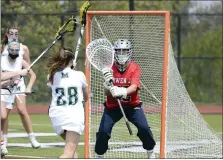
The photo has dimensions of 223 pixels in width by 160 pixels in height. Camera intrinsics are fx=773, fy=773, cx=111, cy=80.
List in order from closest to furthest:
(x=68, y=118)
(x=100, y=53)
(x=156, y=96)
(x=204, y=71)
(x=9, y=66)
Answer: (x=68, y=118) < (x=100, y=53) < (x=156, y=96) < (x=9, y=66) < (x=204, y=71)

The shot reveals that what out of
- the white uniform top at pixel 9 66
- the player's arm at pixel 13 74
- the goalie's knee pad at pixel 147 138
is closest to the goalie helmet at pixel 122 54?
the goalie's knee pad at pixel 147 138

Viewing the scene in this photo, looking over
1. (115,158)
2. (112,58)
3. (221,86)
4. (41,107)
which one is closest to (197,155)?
(115,158)

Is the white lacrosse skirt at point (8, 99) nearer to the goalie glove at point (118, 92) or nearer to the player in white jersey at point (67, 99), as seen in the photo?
the goalie glove at point (118, 92)

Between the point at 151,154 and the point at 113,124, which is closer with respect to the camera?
the point at 113,124

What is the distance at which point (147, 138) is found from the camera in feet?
32.2

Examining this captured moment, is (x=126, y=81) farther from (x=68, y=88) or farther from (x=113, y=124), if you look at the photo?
(x=68, y=88)

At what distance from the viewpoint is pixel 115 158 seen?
10547 millimetres

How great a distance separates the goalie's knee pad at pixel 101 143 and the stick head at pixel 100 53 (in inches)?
33.0

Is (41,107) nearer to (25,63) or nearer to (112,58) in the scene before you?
(25,63)

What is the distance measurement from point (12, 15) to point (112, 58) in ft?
52.1

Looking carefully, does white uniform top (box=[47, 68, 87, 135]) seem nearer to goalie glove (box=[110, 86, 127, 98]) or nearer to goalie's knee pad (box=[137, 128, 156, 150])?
goalie glove (box=[110, 86, 127, 98])

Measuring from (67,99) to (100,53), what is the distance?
1635 mm

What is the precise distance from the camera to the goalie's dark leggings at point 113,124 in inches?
385

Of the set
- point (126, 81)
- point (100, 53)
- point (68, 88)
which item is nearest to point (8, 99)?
point (100, 53)
